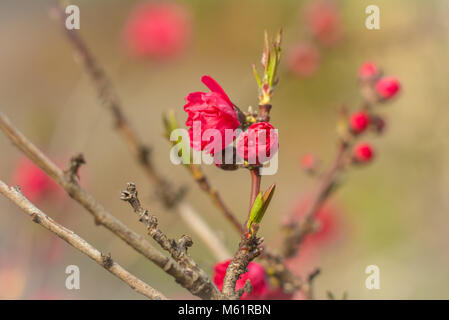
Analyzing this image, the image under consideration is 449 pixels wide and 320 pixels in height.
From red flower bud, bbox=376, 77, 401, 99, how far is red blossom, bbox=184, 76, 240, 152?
2.32 ft

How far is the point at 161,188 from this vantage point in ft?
3.54

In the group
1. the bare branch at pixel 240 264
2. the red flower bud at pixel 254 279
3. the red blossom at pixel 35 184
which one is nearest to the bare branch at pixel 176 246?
the bare branch at pixel 240 264

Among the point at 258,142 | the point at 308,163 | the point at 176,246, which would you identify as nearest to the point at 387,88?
the point at 308,163

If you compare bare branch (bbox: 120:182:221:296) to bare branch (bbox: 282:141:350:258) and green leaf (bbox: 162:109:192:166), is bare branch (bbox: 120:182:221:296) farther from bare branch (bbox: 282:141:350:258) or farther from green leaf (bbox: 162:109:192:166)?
bare branch (bbox: 282:141:350:258)

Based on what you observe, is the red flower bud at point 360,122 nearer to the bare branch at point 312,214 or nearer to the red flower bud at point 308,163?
the bare branch at point 312,214

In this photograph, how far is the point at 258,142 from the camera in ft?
2.06

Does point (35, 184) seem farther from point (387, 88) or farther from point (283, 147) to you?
point (283, 147)

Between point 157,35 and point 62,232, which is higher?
point 157,35

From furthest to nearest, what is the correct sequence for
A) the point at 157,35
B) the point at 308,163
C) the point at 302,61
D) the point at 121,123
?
the point at 157,35
the point at 302,61
the point at 308,163
the point at 121,123

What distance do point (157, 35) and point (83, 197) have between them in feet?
9.35

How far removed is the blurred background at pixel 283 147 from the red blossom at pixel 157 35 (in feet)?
0.04

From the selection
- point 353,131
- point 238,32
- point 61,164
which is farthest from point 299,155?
point 353,131

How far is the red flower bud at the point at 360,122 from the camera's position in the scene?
1.22 metres
